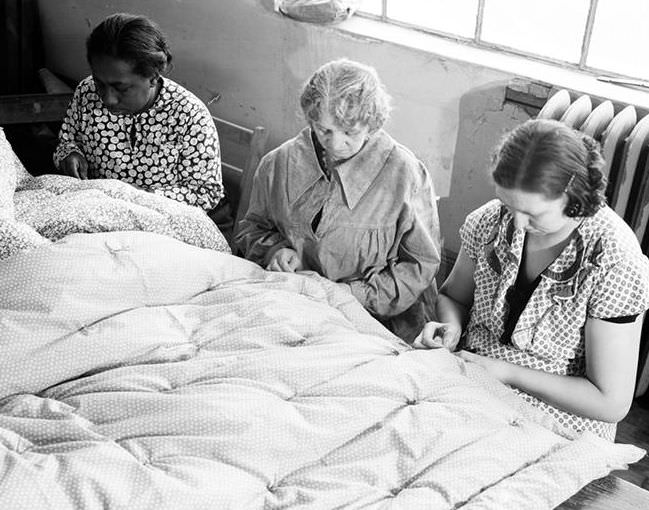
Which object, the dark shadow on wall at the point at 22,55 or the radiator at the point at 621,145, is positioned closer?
the radiator at the point at 621,145

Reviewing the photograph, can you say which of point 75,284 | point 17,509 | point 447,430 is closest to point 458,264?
point 447,430

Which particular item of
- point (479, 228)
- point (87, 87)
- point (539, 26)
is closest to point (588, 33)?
point (539, 26)

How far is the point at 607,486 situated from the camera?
6.04ft

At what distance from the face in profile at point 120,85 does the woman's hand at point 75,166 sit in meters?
0.23

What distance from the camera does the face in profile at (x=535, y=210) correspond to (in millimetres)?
2002

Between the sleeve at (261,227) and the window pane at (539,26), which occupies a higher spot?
the window pane at (539,26)

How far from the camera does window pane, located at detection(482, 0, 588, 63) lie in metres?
3.41

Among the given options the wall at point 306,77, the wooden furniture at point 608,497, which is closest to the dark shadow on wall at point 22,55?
the wall at point 306,77

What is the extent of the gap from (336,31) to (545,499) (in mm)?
2547

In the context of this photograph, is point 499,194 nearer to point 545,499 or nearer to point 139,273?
point 545,499

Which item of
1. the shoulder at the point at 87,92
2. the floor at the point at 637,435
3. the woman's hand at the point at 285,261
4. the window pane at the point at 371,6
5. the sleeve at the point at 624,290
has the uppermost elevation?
the window pane at the point at 371,6

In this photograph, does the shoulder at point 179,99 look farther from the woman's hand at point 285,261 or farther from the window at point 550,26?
the window at point 550,26

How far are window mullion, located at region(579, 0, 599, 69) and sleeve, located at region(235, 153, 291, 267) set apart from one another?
54.0 inches

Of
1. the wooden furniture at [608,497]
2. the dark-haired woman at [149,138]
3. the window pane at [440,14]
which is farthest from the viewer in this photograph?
the window pane at [440,14]
